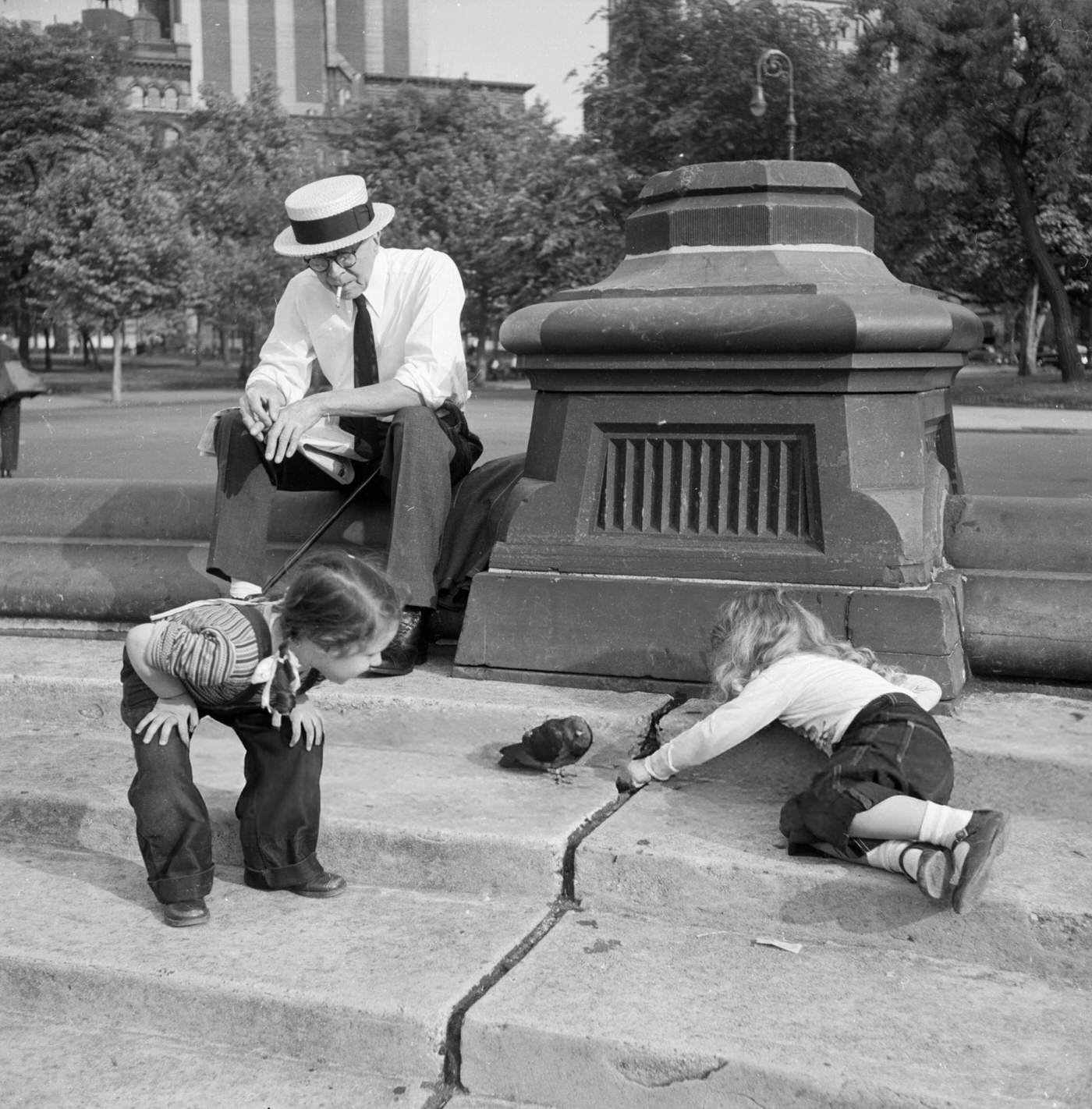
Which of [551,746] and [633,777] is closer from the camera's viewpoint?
[633,777]

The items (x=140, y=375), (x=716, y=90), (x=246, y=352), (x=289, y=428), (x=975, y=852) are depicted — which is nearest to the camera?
(x=975, y=852)

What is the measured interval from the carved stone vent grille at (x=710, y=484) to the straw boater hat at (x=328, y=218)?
3.35 ft

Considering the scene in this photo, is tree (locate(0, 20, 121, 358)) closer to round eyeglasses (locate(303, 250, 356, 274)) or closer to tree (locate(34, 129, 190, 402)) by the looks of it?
tree (locate(34, 129, 190, 402))

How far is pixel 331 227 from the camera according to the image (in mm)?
4449

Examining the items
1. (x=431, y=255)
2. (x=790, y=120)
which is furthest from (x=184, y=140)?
(x=431, y=255)

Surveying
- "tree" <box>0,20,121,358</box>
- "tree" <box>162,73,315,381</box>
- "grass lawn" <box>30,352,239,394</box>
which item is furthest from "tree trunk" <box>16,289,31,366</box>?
"tree" <box>162,73,315,381</box>

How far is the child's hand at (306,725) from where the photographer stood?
3168mm

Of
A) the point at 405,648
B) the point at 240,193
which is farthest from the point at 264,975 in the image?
the point at 240,193

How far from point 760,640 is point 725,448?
811mm

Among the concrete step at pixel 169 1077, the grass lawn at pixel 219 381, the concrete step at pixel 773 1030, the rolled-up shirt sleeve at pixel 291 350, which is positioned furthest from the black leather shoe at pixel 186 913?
the grass lawn at pixel 219 381

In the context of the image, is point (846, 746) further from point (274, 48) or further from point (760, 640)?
point (274, 48)

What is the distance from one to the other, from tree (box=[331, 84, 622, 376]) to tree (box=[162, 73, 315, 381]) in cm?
289

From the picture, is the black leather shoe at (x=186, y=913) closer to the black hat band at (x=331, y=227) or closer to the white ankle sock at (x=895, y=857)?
the white ankle sock at (x=895, y=857)

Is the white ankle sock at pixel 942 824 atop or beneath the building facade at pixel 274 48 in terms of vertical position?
beneath
